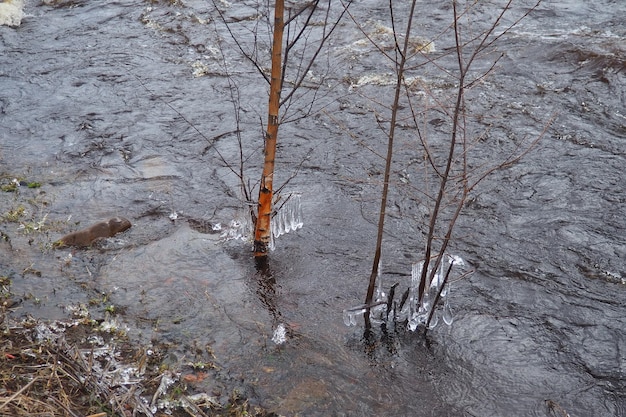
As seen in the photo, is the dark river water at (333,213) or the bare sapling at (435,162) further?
the dark river water at (333,213)

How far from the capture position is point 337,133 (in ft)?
26.2

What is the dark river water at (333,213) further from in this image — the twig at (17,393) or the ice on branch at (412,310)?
the twig at (17,393)

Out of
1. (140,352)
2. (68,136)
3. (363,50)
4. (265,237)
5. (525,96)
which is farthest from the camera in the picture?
(363,50)

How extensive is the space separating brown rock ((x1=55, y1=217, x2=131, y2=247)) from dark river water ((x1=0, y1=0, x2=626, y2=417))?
0.41ft

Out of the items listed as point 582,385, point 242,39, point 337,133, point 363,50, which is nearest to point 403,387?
point 582,385

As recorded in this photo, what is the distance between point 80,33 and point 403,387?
861cm

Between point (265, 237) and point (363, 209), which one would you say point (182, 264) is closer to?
point (265, 237)

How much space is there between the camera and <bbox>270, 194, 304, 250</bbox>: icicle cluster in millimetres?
6059

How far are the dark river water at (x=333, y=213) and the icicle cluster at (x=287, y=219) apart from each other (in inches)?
3.3

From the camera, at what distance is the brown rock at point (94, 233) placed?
5.84 metres

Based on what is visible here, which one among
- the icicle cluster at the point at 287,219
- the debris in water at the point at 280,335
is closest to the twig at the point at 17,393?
the debris in water at the point at 280,335

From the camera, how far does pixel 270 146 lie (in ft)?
16.9

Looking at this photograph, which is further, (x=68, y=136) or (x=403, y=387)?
(x=68, y=136)

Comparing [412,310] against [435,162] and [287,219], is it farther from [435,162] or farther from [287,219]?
[435,162]
